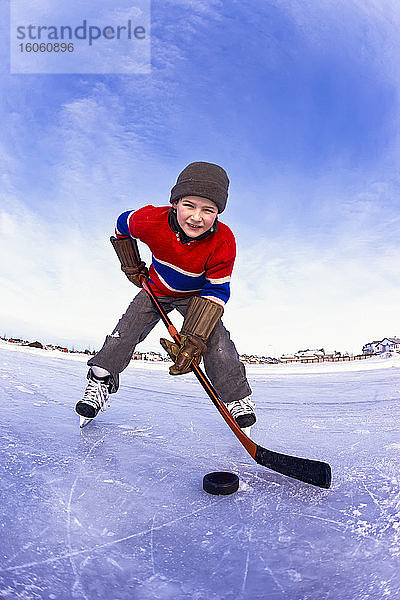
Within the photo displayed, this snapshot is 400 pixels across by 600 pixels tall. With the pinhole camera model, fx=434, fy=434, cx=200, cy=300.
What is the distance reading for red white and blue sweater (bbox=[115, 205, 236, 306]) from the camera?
6.12 ft

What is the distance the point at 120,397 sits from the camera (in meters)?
2.84

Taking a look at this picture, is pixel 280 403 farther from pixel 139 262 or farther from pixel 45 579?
pixel 45 579

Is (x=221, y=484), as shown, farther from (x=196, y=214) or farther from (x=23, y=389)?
(x=23, y=389)

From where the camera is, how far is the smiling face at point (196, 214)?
1725mm

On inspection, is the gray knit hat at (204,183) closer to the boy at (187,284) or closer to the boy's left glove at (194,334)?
the boy at (187,284)

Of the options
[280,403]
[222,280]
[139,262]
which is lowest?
[280,403]

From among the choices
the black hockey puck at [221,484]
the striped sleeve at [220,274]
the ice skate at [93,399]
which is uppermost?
Answer: the striped sleeve at [220,274]

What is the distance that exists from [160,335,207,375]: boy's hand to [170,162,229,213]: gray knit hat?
0.55 m

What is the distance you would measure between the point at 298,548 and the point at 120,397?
80.6 inches

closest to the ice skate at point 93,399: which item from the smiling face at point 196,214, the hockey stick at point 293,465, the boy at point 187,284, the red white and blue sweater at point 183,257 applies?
the boy at point 187,284

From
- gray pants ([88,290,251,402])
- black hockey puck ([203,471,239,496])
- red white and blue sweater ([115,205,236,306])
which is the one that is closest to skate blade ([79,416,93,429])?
gray pants ([88,290,251,402])

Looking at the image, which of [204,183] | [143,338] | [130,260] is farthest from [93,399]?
[204,183]

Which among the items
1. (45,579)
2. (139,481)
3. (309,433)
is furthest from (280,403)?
(45,579)

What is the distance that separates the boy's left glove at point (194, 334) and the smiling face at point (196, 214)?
288mm
